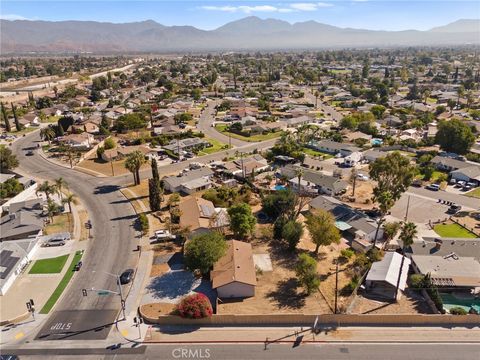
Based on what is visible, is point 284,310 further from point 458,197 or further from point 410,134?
point 410,134

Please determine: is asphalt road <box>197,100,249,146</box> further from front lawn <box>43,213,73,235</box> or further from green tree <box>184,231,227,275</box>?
green tree <box>184,231,227,275</box>

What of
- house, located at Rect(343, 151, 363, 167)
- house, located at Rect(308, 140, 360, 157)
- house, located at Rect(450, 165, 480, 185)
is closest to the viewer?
house, located at Rect(450, 165, 480, 185)

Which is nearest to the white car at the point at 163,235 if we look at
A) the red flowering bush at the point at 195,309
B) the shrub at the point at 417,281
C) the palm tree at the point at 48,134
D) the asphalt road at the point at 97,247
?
the asphalt road at the point at 97,247

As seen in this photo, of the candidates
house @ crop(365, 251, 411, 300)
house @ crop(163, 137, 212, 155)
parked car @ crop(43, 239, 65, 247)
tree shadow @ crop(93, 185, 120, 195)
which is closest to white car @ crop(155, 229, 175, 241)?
parked car @ crop(43, 239, 65, 247)

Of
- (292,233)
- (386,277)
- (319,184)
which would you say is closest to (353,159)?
(319,184)

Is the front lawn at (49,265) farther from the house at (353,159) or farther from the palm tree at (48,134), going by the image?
the palm tree at (48,134)

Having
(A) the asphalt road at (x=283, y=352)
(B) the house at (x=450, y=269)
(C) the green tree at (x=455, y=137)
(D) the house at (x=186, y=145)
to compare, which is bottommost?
(A) the asphalt road at (x=283, y=352)
